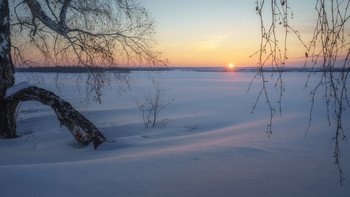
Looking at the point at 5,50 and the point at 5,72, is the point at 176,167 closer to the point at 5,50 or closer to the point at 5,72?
the point at 5,72

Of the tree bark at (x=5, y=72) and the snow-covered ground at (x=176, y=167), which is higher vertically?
the tree bark at (x=5, y=72)

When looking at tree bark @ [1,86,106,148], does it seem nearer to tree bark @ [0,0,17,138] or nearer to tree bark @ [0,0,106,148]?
tree bark @ [0,0,106,148]

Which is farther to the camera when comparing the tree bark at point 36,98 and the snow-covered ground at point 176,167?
the tree bark at point 36,98

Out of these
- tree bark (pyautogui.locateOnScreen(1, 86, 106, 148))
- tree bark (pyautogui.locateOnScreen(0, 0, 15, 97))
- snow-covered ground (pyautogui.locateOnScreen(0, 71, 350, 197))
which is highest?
tree bark (pyautogui.locateOnScreen(0, 0, 15, 97))

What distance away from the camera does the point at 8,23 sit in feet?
16.5

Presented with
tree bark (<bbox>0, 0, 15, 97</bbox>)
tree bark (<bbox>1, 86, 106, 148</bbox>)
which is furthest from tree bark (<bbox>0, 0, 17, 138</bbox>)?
tree bark (<bbox>1, 86, 106, 148</bbox>)

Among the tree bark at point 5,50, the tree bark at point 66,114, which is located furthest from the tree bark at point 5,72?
the tree bark at point 66,114

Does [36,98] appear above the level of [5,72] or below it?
below

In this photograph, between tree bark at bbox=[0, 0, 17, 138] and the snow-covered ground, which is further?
tree bark at bbox=[0, 0, 17, 138]

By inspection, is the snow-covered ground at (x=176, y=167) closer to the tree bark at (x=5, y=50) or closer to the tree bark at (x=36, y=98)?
the tree bark at (x=36, y=98)

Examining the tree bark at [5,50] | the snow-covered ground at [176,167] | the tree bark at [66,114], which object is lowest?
the snow-covered ground at [176,167]

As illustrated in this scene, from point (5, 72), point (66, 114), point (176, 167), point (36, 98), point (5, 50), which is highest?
point (5, 50)

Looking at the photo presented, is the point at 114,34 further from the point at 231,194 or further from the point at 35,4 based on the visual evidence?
the point at 231,194

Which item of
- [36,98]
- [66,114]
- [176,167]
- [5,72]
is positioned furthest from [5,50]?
[176,167]
